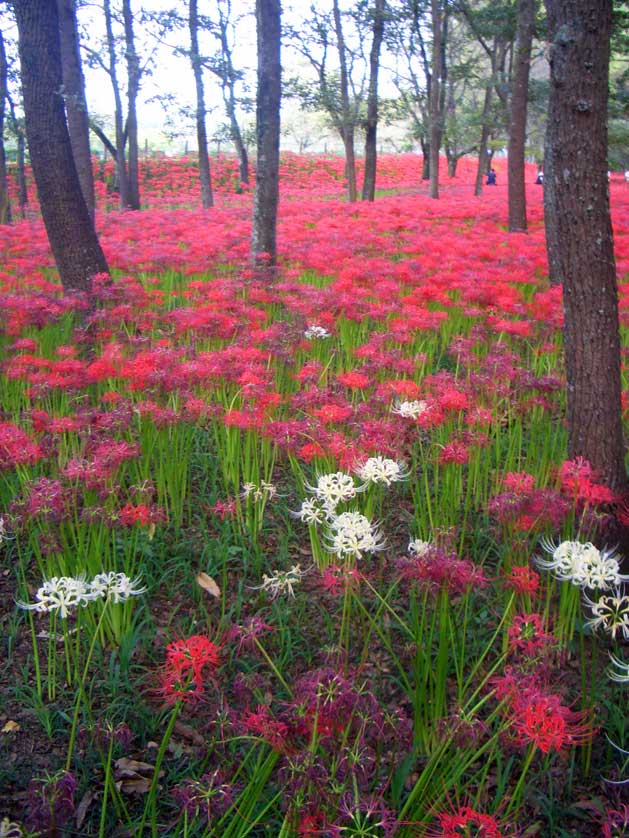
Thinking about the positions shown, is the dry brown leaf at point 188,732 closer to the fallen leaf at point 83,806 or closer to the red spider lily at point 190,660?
the fallen leaf at point 83,806

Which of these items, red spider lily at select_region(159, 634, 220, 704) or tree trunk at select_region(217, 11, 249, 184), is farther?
tree trunk at select_region(217, 11, 249, 184)

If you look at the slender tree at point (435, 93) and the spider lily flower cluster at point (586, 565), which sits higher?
the slender tree at point (435, 93)

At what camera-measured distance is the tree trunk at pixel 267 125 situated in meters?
7.66

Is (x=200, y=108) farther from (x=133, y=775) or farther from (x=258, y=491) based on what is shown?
(x=133, y=775)

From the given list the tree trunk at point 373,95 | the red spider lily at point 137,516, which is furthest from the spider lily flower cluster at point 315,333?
the tree trunk at point 373,95

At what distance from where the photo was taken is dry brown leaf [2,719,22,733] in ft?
7.89

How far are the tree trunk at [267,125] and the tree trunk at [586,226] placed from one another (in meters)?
5.32

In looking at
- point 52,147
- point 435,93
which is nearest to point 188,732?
point 52,147

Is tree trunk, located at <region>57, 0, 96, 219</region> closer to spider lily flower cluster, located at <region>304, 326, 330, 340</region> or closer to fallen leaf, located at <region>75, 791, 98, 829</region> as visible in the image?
spider lily flower cluster, located at <region>304, 326, 330, 340</region>

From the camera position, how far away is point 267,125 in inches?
306

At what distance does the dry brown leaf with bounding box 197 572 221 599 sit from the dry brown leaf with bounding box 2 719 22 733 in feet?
3.07

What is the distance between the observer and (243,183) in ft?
98.4

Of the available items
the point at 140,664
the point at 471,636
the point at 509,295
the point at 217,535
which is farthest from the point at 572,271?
the point at 509,295

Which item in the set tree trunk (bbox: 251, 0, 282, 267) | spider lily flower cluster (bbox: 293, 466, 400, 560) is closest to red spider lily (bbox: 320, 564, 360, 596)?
spider lily flower cluster (bbox: 293, 466, 400, 560)
